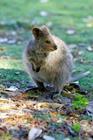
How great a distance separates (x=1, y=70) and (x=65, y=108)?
188 cm

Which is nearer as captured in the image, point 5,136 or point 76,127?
point 5,136

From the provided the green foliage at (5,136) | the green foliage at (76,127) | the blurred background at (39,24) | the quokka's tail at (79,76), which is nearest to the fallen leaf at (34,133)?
the green foliage at (5,136)

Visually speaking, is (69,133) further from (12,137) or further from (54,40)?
(54,40)

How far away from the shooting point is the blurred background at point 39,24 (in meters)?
6.70

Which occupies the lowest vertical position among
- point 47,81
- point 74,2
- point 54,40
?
point 74,2

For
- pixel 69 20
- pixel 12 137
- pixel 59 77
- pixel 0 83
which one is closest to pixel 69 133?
pixel 12 137

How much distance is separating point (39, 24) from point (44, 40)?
18.8ft

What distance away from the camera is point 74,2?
13586 millimetres

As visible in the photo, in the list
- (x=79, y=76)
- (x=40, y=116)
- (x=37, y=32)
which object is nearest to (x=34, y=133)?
(x=40, y=116)

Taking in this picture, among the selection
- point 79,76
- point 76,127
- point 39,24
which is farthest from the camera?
point 39,24

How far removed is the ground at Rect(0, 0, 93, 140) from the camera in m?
6.53

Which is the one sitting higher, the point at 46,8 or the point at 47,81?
the point at 47,81

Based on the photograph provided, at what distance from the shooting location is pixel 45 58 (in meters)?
5.21

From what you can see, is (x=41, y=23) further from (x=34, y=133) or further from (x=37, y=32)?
(x=34, y=133)
